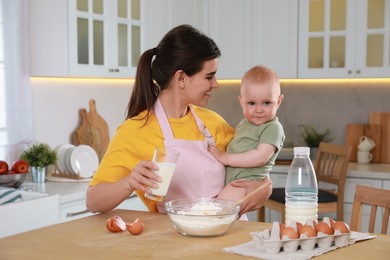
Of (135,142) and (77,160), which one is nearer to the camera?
(135,142)

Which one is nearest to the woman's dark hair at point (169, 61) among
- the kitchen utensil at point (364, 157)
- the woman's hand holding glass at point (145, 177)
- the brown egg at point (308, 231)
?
the woman's hand holding glass at point (145, 177)

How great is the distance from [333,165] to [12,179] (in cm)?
229

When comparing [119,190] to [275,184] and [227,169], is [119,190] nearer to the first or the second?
[227,169]

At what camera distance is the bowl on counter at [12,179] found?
3.43 m

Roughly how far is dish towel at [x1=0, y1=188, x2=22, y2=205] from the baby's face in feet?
4.31

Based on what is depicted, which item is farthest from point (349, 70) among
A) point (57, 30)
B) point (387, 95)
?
point (57, 30)

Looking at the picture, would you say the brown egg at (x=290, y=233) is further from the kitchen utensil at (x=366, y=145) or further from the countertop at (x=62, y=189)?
the kitchen utensil at (x=366, y=145)

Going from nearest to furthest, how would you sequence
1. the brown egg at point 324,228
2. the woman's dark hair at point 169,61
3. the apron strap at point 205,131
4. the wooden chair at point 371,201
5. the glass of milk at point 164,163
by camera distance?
the brown egg at point 324,228, the glass of milk at point 164,163, the wooden chair at point 371,201, the woman's dark hair at point 169,61, the apron strap at point 205,131

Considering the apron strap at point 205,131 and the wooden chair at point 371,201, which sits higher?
the apron strap at point 205,131

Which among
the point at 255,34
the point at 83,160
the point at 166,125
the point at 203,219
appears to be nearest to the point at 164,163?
the point at 203,219

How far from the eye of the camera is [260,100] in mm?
2490

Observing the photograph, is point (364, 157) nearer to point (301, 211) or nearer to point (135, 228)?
point (301, 211)

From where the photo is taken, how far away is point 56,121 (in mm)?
4215

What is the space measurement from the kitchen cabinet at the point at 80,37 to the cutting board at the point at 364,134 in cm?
176
